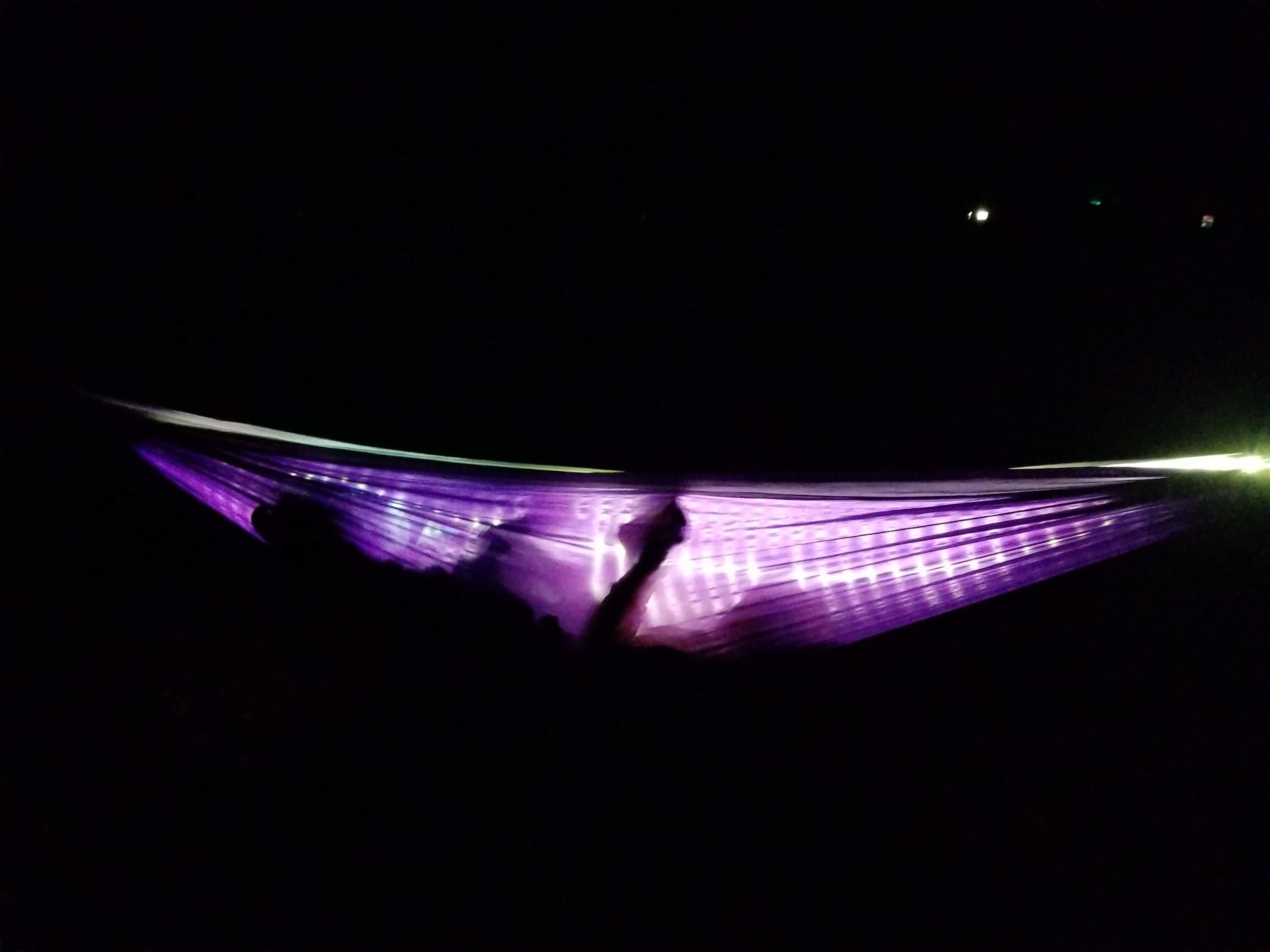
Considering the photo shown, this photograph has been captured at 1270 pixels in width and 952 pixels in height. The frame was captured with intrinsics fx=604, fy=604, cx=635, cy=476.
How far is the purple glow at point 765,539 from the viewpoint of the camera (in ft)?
3.62

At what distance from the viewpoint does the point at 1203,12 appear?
126 cm


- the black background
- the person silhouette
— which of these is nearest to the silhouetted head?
the person silhouette

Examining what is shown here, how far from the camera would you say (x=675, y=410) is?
1.61 m

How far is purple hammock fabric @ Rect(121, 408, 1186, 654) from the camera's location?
1100 millimetres

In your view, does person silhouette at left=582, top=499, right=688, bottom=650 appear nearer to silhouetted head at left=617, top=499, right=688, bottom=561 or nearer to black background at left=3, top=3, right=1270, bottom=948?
silhouetted head at left=617, top=499, right=688, bottom=561

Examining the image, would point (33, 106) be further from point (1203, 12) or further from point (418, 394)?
point (1203, 12)

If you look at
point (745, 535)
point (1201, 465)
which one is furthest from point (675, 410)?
point (1201, 465)

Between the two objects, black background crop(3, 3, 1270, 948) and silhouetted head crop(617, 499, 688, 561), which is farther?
black background crop(3, 3, 1270, 948)

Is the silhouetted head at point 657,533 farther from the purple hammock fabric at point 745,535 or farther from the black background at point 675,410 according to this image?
the black background at point 675,410

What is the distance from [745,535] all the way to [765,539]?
42mm

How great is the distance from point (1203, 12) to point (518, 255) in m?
1.59

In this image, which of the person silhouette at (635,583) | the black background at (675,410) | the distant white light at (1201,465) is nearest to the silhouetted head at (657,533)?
the person silhouette at (635,583)

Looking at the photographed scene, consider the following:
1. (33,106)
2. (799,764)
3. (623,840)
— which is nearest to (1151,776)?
(799,764)

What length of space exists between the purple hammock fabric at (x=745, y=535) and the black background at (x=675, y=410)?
118 millimetres
